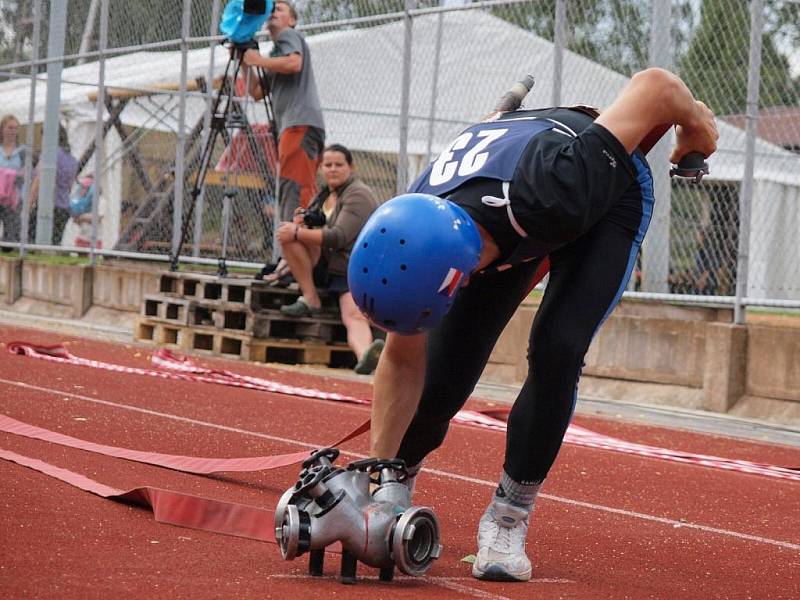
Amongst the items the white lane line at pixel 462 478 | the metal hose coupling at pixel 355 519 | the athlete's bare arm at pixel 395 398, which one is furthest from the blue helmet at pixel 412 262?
the white lane line at pixel 462 478

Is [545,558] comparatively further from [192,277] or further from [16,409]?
[192,277]

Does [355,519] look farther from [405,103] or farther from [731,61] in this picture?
[405,103]

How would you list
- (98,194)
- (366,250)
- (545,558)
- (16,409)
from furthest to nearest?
(98,194) → (16,409) → (545,558) → (366,250)

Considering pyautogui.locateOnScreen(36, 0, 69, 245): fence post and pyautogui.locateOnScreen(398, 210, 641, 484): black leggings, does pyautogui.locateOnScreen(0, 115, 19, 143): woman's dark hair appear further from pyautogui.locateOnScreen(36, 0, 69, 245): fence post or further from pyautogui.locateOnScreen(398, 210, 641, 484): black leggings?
pyautogui.locateOnScreen(398, 210, 641, 484): black leggings

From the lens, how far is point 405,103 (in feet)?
45.5

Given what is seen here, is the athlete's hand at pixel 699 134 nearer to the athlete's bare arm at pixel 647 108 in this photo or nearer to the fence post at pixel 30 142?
the athlete's bare arm at pixel 647 108

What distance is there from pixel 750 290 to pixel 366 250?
7689 mm

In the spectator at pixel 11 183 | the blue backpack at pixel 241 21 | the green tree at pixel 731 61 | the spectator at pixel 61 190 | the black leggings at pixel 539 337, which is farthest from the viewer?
the spectator at pixel 11 183

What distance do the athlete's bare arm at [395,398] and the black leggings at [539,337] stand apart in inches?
10.6

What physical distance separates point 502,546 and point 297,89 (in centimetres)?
934

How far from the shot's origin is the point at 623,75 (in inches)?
482

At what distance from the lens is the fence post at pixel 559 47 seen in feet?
40.3

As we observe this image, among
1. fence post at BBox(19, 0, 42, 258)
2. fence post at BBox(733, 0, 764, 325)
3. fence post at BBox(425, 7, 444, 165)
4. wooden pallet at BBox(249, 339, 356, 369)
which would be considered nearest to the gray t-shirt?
fence post at BBox(425, 7, 444, 165)

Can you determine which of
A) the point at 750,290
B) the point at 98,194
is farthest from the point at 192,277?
the point at 750,290
